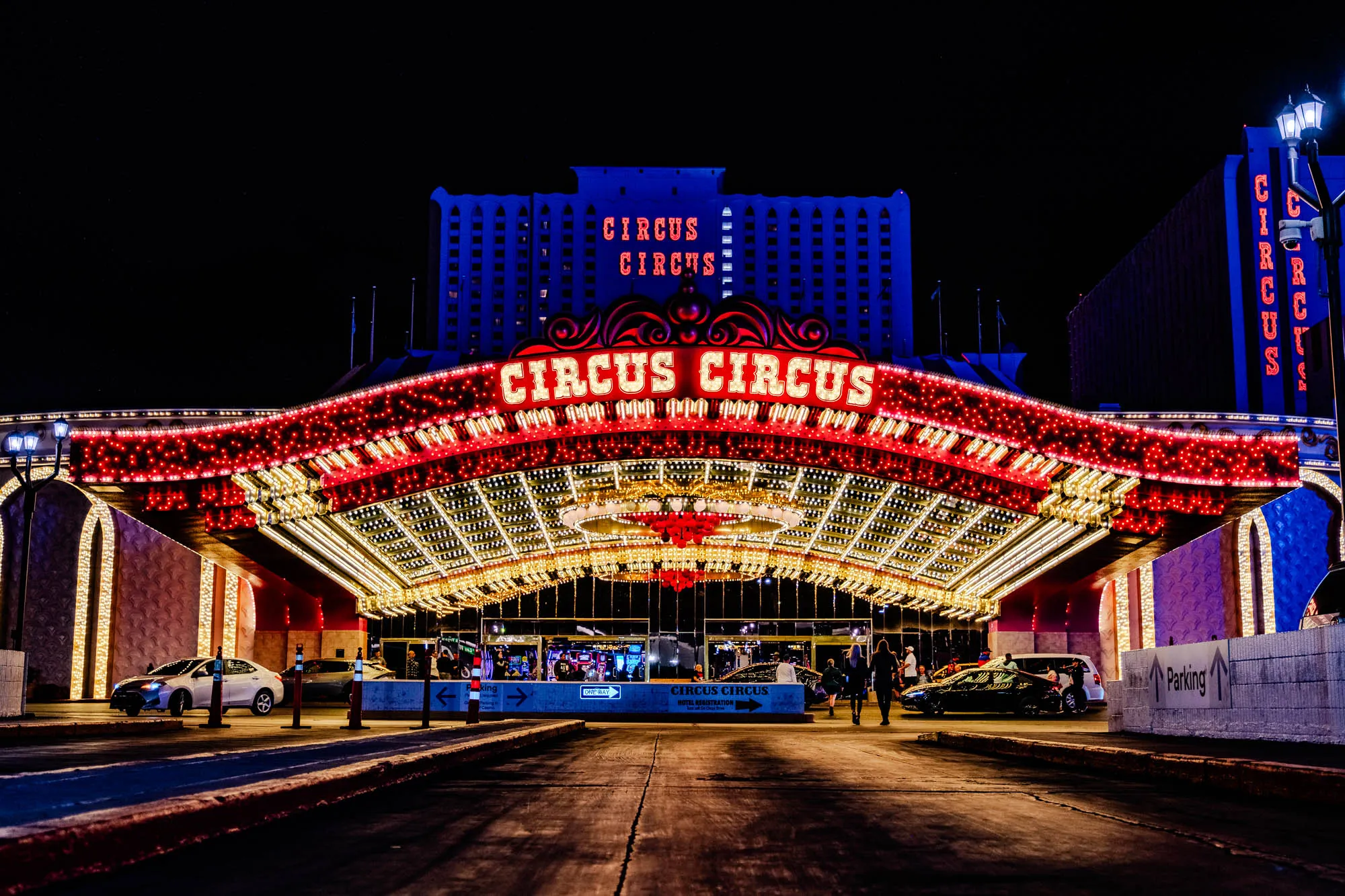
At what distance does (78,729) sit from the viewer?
19000 mm

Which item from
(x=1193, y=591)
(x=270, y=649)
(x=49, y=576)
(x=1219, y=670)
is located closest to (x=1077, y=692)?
(x=1193, y=591)

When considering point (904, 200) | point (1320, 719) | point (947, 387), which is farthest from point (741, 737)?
point (904, 200)

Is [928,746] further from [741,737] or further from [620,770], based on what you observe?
[620,770]

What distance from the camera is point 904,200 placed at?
14400cm

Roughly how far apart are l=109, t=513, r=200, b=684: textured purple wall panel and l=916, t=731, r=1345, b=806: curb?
33359 mm

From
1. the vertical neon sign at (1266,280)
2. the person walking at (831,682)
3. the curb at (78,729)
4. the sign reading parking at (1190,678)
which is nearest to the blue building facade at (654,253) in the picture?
the vertical neon sign at (1266,280)

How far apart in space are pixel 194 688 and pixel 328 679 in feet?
28.8

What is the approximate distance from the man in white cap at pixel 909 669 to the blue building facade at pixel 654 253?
302 ft

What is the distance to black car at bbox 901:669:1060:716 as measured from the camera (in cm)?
3362

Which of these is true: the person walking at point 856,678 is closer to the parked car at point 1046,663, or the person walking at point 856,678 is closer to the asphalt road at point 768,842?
the parked car at point 1046,663

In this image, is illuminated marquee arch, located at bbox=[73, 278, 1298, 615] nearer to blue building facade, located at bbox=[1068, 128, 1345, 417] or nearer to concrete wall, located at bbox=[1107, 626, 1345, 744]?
concrete wall, located at bbox=[1107, 626, 1345, 744]

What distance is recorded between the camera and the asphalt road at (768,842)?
546 cm

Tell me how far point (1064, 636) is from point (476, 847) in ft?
139

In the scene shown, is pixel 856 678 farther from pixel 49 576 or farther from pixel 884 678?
pixel 49 576
